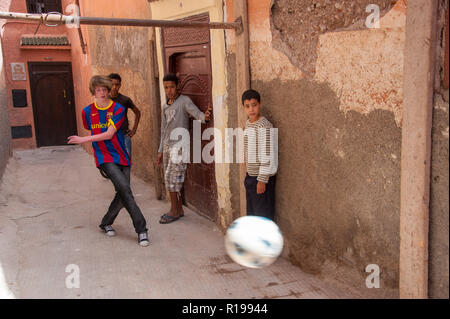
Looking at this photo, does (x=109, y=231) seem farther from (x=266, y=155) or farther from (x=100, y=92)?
(x=266, y=155)

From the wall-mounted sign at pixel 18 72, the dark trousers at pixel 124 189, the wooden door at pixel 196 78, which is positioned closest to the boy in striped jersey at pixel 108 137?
the dark trousers at pixel 124 189

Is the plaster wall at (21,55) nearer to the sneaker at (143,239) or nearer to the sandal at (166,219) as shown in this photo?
the sandal at (166,219)

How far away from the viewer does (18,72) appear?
1312 cm

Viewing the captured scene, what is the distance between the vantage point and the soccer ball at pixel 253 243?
322 cm

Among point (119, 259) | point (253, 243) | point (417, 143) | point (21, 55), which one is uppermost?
point (21, 55)

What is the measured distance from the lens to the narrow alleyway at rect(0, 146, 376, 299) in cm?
350

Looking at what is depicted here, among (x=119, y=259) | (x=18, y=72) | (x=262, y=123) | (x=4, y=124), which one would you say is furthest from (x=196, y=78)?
(x=18, y=72)

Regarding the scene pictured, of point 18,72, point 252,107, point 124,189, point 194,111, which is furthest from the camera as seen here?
point 18,72

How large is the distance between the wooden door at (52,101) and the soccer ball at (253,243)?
11755 mm

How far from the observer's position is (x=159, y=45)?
6145 mm

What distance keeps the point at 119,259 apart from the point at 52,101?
1090 centimetres

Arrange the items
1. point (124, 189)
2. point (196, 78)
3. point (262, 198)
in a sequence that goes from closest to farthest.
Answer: point (262, 198)
point (124, 189)
point (196, 78)

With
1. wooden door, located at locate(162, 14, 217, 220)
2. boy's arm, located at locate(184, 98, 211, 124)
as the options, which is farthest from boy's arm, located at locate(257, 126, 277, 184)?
wooden door, located at locate(162, 14, 217, 220)

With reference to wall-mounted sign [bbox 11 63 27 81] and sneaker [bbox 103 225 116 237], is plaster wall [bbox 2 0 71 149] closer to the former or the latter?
wall-mounted sign [bbox 11 63 27 81]
